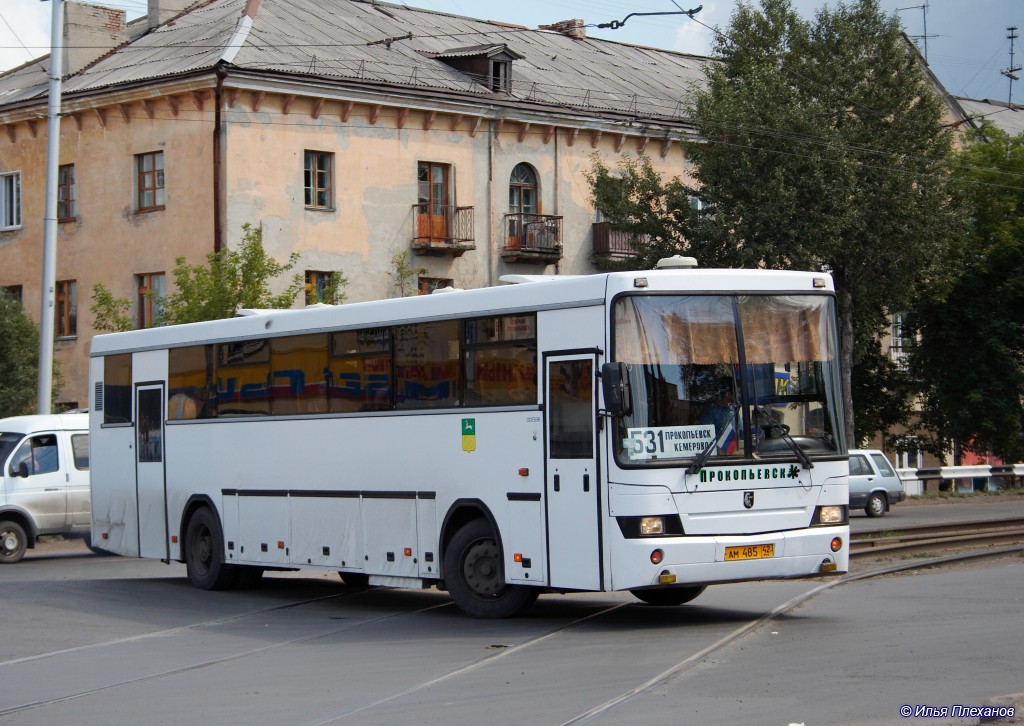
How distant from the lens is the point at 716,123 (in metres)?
37.3

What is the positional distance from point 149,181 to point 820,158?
680 inches

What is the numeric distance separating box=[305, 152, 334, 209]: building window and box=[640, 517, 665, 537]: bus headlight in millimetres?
28398

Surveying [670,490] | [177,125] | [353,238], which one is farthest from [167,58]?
[670,490]

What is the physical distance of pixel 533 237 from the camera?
143 feet

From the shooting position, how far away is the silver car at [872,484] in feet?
115

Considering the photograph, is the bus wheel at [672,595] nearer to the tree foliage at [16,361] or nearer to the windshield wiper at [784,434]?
the windshield wiper at [784,434]

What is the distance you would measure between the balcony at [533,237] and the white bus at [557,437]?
26492 mm

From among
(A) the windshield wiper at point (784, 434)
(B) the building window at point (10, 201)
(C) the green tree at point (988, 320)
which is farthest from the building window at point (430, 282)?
(A) the windshield wiper at point (784, 434)

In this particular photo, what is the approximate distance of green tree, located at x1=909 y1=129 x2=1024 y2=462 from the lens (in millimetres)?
48906

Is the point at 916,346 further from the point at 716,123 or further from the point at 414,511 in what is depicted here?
the point at 414,511

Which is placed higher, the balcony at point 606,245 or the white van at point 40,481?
the balcony at point 606,245

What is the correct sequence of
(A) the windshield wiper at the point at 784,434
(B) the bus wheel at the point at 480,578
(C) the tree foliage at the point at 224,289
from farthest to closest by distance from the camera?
1. (C) the tree foliage at the point at 224,289
2. (B) the bus wheel at the point at 480,578
3. (A) the windshield wiper at the point at 784,434

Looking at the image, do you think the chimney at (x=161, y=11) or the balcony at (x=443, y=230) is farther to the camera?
the chimney at (x=161, y=11)

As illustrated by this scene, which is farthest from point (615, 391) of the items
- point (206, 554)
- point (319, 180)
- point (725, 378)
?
point (319, 180)
